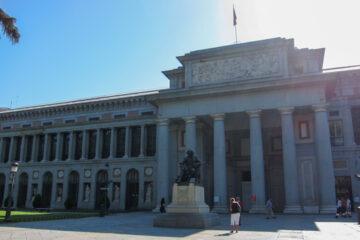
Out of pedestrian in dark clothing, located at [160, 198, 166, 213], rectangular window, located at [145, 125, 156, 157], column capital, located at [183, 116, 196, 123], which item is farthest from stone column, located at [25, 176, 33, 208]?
column capital, located at [183, 116, 196, 123]

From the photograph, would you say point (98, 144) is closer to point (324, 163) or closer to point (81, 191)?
point (81, 191)

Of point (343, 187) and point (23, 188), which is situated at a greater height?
point (343, 187)

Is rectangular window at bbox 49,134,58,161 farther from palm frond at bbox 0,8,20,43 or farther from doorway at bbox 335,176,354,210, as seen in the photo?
doorway at bbox 335,176,354,210

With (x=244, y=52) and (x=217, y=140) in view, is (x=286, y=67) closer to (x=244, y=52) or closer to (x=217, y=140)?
(x=244, y=52)

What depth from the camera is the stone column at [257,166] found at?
29.7m

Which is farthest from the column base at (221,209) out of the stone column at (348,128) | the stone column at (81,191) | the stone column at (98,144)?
the stone column at (81,191)

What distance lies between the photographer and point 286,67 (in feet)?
104

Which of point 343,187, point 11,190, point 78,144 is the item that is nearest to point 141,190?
point 78,144

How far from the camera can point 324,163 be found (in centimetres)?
2914

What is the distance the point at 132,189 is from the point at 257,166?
1953cm

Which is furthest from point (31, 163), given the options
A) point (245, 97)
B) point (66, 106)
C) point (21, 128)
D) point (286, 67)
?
point (286, 67)

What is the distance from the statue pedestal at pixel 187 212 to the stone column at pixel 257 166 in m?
11.2

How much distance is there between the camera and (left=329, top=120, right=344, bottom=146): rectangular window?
35.6 metres

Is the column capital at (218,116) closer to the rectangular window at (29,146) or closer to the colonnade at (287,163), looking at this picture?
the colonnade at (287,163)
